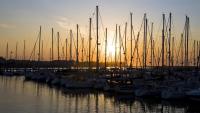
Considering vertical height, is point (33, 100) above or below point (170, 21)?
below

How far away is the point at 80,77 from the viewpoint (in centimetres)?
6278

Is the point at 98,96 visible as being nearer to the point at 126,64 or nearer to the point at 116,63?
the point at 126,64

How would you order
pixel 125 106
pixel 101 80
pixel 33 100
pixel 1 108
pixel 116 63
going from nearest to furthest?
pixel 1 108 < pixel 125 106 < pixel 33 100 < pixel 101 80 < pixel 116 63

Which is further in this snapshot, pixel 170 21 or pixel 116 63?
pixel 116 63

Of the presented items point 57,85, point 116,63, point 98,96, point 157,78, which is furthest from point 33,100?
point 116,63

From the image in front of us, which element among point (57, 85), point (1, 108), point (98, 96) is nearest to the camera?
point (1, 108)

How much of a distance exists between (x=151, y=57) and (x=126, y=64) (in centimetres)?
440

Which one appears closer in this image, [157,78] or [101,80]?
[157,78]

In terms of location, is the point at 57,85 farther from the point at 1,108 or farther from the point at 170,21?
the point at 1,108

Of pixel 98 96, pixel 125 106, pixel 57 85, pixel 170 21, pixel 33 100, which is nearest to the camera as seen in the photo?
pixel 125 106

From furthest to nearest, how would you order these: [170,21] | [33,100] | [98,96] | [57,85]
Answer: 1. [57,85]
2. [170,21]
3. [98,96]
4. [33,100]

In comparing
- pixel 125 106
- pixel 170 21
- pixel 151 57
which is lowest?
pixel 125 106

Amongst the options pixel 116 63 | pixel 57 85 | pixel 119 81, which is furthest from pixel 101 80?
pixel 116 63

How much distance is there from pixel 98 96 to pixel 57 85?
19.6m
